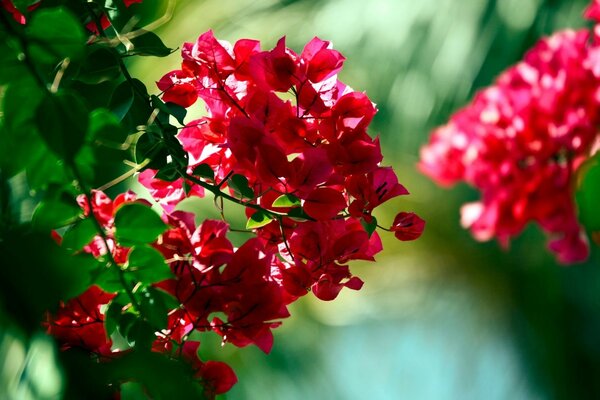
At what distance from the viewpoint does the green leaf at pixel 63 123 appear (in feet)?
0.74

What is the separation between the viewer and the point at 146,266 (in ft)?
1.11

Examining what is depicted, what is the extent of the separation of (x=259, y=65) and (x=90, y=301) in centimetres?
13

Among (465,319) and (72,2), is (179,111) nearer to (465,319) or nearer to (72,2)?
(72,2)

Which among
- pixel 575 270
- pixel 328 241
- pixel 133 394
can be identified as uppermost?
pixel 133 394

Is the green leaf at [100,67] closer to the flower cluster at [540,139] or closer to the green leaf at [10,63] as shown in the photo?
the green leaf at [10,63]

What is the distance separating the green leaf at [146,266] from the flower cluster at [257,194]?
52 mm

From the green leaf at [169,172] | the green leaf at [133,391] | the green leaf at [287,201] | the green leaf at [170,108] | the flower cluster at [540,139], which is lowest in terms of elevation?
the flower cluster at [540,139]

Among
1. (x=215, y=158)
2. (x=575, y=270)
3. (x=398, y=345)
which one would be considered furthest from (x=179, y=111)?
(x=398, y=345)

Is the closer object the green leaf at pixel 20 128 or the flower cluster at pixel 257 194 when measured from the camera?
the green leaf at pixel 20 128

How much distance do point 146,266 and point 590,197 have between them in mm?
165

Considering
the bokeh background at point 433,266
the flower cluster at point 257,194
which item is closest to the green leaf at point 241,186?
the flower cluster at point 257,194

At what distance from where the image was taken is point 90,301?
0.41 m

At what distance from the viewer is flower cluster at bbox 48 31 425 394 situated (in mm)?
404

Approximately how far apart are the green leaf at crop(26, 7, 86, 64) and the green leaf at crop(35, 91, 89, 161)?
1 cm
